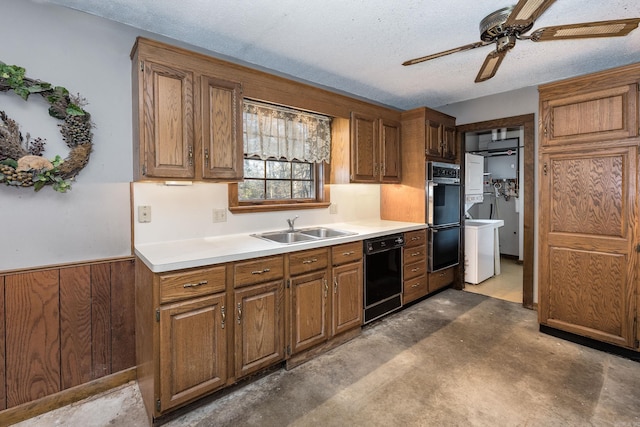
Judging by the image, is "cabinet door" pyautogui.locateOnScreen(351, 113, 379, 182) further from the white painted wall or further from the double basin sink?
the white painted wall

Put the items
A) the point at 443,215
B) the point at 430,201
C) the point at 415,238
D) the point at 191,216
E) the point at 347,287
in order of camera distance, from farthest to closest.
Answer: the point at 443,215 → the point at 430,201 → the point at 415,238 → the point at 347,287 → the point at 191,216

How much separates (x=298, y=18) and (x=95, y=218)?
188cm

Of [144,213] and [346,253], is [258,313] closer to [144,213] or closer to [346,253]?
[346,253]

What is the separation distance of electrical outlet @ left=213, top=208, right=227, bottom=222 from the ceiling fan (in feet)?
7.30

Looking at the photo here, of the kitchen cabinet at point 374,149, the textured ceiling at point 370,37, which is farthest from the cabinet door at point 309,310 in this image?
the textured ceiling at point 370,37

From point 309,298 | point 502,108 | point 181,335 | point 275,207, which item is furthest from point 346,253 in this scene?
point 502,108

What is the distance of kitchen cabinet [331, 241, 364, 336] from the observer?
2.57 m

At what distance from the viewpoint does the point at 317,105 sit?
9.36ft

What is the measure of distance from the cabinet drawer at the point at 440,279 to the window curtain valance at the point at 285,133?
6.26ft

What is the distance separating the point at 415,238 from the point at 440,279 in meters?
0.84

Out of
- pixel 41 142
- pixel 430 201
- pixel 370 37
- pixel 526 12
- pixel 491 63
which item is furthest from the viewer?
pixel 430 201

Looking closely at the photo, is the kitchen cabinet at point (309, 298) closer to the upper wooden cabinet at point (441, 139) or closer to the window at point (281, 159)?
the window at point (281, 159)

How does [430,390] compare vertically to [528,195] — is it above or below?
below

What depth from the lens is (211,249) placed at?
2.08 metres
